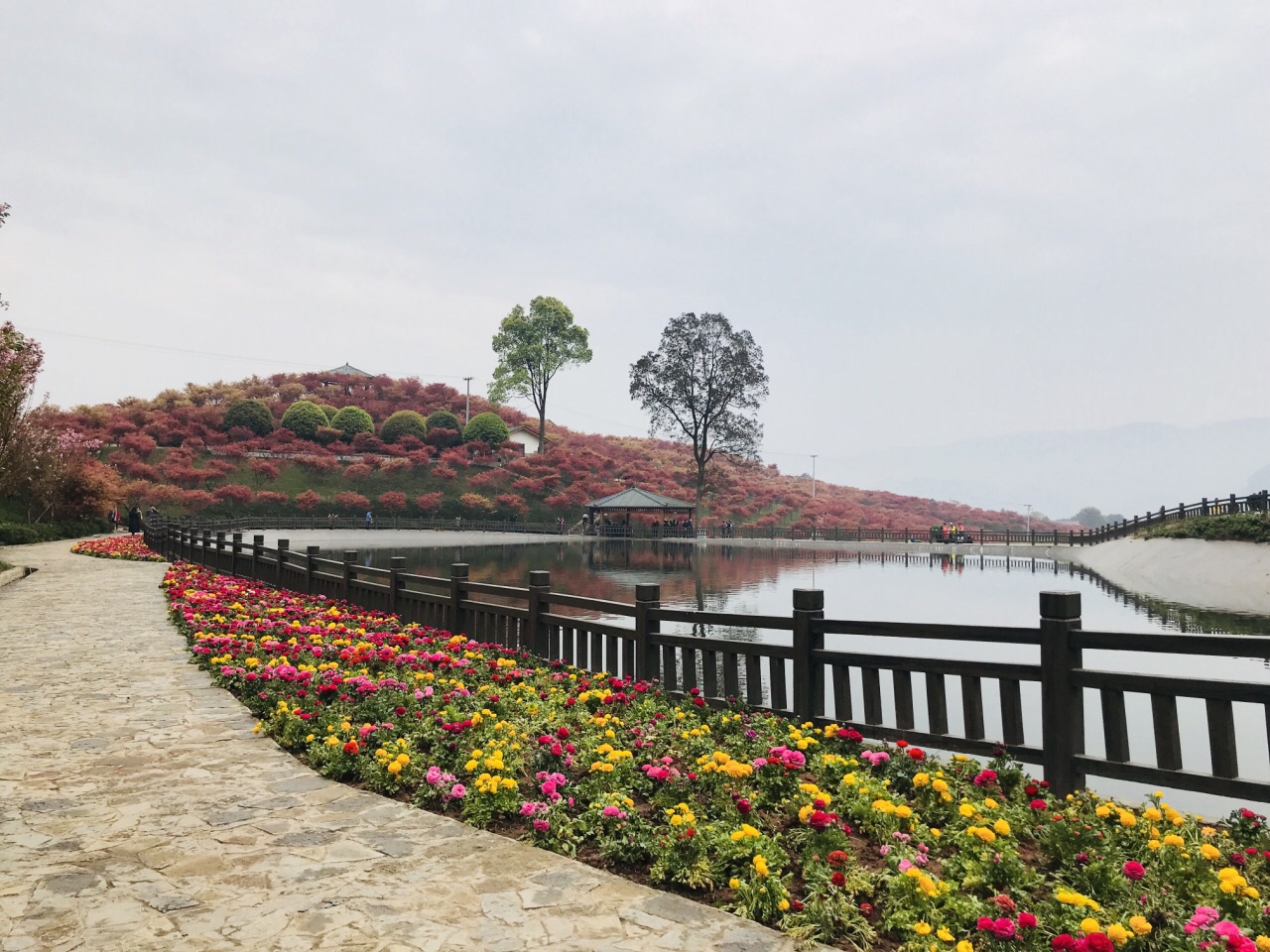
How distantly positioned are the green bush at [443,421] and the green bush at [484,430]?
5.28 ft

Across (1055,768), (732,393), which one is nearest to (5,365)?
(1055,768)

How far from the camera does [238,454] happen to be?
2122 inches

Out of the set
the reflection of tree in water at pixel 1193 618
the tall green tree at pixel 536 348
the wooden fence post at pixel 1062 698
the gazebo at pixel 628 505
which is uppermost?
the tall green tree at pixel 536 348

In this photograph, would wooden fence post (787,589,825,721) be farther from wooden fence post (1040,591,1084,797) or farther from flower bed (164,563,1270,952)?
wooden fence post (1040,591,1084,797)

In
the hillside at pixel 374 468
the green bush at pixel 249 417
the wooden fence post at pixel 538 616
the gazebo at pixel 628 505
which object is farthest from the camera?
the green bush at pixel 249 417

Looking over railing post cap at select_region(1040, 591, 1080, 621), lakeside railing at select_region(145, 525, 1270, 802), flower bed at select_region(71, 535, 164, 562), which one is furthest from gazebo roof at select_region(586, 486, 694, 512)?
railing post cap at select_region(1040, 591, 1080, 621)

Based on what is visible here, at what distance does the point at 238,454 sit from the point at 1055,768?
5734 centimetres

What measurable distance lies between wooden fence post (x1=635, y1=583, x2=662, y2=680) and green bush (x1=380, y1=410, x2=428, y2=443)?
5908cm

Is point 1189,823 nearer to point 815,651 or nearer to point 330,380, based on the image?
point 815,651

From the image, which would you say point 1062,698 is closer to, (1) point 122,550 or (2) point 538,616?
(2) point 538,616

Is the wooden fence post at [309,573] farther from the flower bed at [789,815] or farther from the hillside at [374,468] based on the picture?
the hillside at [374,468]

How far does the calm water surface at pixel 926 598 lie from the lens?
30.3 feet

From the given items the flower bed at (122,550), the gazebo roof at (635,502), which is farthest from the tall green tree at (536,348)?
the flower bed at (122,550)

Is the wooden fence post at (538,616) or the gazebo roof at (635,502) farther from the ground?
the gazebo roof at (635,502)
